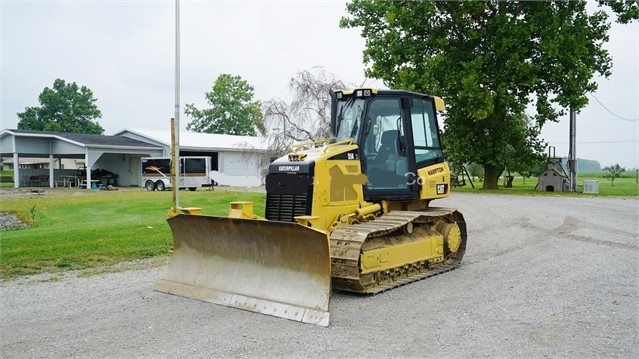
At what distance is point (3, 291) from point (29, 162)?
203ft

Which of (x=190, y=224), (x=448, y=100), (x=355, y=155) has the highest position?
(x=448, y=100)

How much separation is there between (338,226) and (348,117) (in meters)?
1.88

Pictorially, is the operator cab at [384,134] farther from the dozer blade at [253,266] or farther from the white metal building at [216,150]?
the white metal building at [216,150]

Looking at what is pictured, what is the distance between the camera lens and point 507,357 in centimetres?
528

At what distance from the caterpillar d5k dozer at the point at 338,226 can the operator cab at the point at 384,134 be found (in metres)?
0.02

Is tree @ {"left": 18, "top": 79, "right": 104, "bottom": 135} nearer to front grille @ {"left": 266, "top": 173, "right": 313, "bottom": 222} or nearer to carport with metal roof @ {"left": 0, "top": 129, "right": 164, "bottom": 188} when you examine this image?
carport with metal roof @ {"left": 0, "top": 129, "right": 164, "bottom": 188}

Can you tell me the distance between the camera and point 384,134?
9.17 meters

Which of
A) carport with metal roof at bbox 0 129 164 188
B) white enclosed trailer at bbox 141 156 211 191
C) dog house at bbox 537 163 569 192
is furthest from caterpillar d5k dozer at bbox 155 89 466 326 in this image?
carport with metal roof at bbox 0 129 164 188

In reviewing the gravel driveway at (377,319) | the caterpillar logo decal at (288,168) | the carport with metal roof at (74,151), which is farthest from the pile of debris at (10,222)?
the carport with metal roof at (74,151)

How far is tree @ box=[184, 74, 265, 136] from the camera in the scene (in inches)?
2803

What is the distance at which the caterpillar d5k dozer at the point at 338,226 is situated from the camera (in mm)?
7199

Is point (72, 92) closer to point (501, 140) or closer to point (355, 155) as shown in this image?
point (501, 140)

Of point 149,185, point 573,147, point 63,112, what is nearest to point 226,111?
point 63,112

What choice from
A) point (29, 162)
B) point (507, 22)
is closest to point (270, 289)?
point (507, 22)
